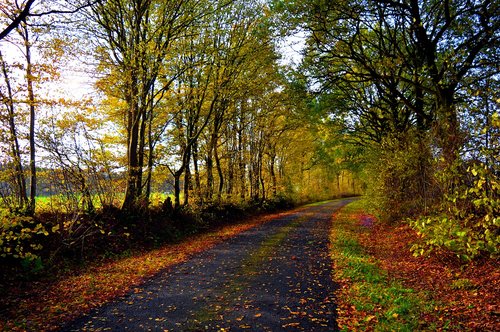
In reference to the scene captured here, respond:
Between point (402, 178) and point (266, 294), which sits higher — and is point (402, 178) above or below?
above

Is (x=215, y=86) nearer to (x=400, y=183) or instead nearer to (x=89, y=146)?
(x=89, y=146)

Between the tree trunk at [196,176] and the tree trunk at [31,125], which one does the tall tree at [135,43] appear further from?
the tree trunk at [196,176]

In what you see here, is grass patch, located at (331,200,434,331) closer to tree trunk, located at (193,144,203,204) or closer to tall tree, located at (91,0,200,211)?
tall tree, located at (91,0,200,211)

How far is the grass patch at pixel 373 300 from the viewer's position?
4.96m

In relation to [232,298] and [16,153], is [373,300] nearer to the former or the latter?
[232,298]

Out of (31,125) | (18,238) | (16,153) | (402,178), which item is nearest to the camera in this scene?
(18,238)

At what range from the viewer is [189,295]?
650 cm

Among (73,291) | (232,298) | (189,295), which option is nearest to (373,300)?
(232,298)

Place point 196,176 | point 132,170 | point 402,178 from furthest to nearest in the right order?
point 196,176, point 402,178, point 132,170

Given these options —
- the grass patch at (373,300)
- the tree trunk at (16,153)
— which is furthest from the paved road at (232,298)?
the tree trunk at (16,153)

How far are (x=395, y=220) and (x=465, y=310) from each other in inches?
428

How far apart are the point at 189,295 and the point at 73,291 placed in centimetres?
260

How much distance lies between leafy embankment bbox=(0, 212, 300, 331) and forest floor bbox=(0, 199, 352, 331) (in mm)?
17

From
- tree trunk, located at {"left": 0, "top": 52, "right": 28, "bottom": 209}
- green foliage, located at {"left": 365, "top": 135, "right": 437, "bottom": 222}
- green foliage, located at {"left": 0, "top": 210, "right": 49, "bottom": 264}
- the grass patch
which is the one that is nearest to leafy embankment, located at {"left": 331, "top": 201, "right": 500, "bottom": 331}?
the grass patch
